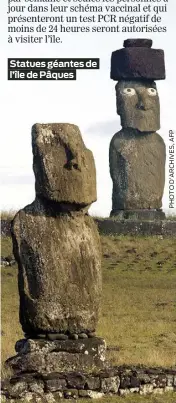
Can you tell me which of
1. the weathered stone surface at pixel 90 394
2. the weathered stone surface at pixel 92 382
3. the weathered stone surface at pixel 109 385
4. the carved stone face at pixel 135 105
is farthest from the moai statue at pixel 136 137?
the weathered stone surface at pixel 90 394

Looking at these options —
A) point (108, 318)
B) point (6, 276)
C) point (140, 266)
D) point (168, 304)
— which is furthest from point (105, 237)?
point (108, 318)

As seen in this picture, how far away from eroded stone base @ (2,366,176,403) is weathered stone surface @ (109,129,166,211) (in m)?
20.7

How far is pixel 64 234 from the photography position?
1606cm

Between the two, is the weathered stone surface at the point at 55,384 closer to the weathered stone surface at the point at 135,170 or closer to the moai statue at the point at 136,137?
the moai statue at the point at 136,137

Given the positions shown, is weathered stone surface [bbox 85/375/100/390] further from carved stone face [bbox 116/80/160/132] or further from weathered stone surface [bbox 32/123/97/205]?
carved stone face [bbox 116/80/160/132]

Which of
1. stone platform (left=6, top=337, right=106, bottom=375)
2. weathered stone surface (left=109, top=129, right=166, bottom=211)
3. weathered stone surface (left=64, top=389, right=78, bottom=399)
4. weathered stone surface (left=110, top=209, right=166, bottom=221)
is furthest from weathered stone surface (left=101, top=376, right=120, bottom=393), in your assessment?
weathered stone surface (left=109, top=129, right=166, bottom=211)

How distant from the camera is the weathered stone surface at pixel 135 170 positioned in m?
36.5

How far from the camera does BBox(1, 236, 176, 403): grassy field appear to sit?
1952 cm

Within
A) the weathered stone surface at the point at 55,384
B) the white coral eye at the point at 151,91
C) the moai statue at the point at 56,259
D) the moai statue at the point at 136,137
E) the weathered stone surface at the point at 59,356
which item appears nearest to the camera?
the weathered stone surface at the point at 55,384

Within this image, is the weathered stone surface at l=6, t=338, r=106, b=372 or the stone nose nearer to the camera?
the weathered stone surface at l=6, t=338, r=106, b=372

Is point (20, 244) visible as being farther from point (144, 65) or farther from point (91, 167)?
point (144, 65)

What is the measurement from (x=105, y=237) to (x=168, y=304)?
319 inches

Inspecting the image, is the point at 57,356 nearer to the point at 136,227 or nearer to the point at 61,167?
the point at 61,167

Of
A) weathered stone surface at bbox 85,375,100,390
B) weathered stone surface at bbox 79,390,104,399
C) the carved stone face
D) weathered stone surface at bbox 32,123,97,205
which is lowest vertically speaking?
weathered stone surface at bbox 79,390,104,399
